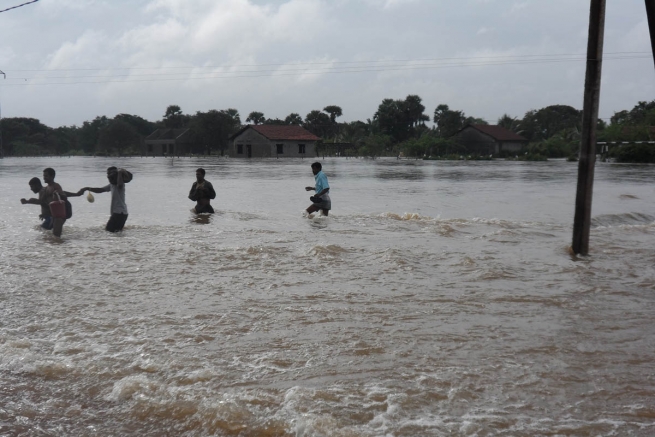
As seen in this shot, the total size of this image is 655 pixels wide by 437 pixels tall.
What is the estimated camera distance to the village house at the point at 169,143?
95.6m

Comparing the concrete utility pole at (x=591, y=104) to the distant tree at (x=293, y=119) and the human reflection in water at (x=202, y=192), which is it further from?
the distant tree at (x=293, y=119)

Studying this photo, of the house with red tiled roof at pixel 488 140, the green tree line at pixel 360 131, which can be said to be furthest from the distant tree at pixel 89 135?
the house with red tiled roof at pixel 488 140

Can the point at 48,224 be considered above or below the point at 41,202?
below

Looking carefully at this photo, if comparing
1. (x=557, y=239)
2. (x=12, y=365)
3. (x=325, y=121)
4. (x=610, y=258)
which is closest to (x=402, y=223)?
(x=557, y=239)

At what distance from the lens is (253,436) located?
388cm

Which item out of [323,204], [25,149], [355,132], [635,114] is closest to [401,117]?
[355,132]

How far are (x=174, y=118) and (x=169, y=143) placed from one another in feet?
65.6

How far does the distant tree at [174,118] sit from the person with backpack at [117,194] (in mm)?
105759

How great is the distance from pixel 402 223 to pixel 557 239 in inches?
149

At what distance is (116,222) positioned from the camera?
42.0 ft

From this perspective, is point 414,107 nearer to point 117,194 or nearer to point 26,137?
point 26,137

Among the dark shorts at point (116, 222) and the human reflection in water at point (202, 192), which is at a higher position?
the human reflection in water at point (202, 192)

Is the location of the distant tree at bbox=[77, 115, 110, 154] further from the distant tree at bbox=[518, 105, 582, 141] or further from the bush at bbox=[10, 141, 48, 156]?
the distant tree at bbox=[518, 105, 582, 141]

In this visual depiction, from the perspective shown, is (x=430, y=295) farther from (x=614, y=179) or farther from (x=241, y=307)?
(x=614, y=179)
